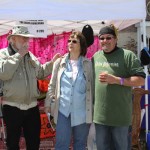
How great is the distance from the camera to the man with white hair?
3219mm

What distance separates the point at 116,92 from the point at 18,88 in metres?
1.01

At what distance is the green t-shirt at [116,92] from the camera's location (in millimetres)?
3217

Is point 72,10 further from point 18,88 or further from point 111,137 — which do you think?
point 111,137

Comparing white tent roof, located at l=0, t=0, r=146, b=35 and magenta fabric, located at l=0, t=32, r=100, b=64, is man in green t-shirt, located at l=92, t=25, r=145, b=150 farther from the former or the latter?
magenta fabric, located at l=0, t=32, r=100, b=64

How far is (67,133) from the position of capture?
3346 mm

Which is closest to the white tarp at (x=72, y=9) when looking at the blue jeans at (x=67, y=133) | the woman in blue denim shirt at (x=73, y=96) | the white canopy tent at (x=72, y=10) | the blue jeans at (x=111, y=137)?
the white canopy tent at (x=72, y=10)

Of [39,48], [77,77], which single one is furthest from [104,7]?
[39,48]

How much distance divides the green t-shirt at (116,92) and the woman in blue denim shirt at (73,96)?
136mm

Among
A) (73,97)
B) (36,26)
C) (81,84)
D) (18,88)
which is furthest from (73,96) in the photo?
(36,26)

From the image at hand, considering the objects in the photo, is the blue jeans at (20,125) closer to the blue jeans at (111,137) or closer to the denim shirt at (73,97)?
the denim shirt at (73,97)

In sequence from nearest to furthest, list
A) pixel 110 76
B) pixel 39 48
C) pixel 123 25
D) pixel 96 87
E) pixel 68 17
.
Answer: pixel 110 76, pixel 96 87, pixel 68 17, pixel 123 25, pixel 39 48

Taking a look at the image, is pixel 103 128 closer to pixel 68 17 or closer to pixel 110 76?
pixel 110 76

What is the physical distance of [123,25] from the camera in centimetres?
558

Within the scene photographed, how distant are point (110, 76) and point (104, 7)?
3.83 ft
